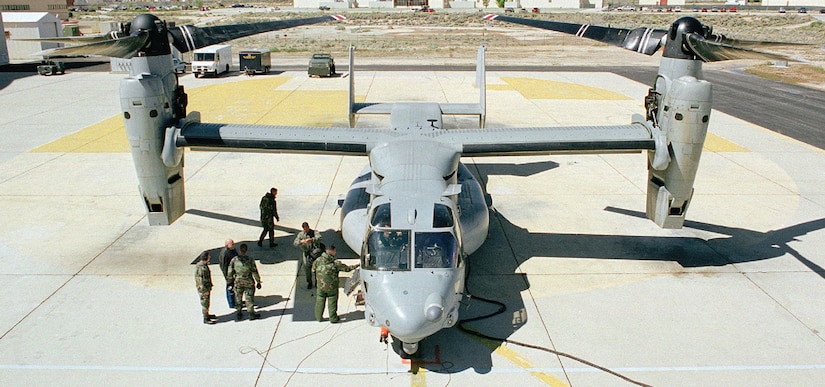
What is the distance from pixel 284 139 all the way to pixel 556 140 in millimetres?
6188

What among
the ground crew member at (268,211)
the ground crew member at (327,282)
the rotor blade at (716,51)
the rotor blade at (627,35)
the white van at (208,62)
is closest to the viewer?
the ground crew member at (327,282)

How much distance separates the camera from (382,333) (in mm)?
10336

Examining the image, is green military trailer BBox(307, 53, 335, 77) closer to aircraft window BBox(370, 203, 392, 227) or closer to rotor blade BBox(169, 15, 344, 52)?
rotor blade BBox(169, 15, 344, 52)

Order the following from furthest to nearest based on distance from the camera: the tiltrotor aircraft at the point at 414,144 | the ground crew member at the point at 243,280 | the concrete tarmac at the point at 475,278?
the ground crew member at the point at 243,280
the tiltrotor aircraft at the point at 414,144
the concrete tarmac at the point at 475,278

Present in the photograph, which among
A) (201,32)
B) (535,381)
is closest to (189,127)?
(201,32)

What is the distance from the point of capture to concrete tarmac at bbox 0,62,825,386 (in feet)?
32.1

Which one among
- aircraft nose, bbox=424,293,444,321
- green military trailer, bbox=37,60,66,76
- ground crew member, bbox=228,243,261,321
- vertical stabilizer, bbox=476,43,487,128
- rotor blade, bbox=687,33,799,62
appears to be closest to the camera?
aircraft nose, bbox=424,293,444,321

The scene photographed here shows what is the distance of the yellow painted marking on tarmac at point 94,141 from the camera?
893 inches

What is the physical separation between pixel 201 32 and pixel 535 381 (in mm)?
10054

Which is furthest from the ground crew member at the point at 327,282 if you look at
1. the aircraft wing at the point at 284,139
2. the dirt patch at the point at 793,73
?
the dirt patch at the point at 793,73

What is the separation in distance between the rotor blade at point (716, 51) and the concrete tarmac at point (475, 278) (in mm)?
4892

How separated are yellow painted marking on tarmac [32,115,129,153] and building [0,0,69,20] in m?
53.9

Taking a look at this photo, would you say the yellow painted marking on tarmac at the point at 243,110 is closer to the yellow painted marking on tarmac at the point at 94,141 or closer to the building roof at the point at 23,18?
the yellow painted marking on tarmac at the point at 94,141

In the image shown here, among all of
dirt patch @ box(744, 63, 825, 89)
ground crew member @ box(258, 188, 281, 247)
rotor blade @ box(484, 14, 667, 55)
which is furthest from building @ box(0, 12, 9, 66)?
dirt patch @ box(744, 63, 825, 89)
